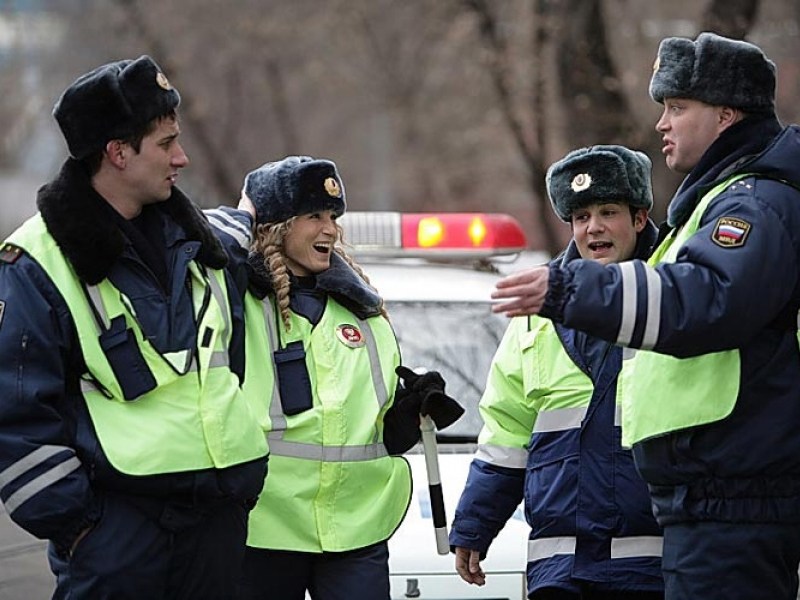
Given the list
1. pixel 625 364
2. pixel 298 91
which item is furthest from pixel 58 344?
pixel 298 91

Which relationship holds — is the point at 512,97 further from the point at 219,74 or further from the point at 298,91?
the point at 298,91

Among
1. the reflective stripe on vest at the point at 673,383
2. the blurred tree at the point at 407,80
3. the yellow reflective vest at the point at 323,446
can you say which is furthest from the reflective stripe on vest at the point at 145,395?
the blurred tree at the point at 407,80

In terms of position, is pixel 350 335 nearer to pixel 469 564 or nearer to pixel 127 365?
pixel 469 564

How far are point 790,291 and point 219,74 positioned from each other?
19540 mm

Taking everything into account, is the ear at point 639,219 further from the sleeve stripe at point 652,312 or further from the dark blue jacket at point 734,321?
the sleeve stripe at point 652,312

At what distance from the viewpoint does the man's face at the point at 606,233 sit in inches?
179

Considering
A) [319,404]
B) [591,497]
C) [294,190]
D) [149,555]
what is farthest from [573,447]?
[149,555]

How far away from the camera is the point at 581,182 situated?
456 centimetres

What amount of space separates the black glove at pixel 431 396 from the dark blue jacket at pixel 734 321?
3.03ft

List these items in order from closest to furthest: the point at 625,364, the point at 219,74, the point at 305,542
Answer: the point at 625,364 → the point at 305,542 → the point at 219,74

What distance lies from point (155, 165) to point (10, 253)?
16.0 inches

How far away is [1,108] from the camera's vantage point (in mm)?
29344

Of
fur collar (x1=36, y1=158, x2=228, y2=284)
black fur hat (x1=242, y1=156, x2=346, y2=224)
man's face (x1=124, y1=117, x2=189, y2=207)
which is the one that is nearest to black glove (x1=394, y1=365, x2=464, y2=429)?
black fur hat (x1=242, y1=156, x2=346, y2=224)

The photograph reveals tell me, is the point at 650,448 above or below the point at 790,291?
below
